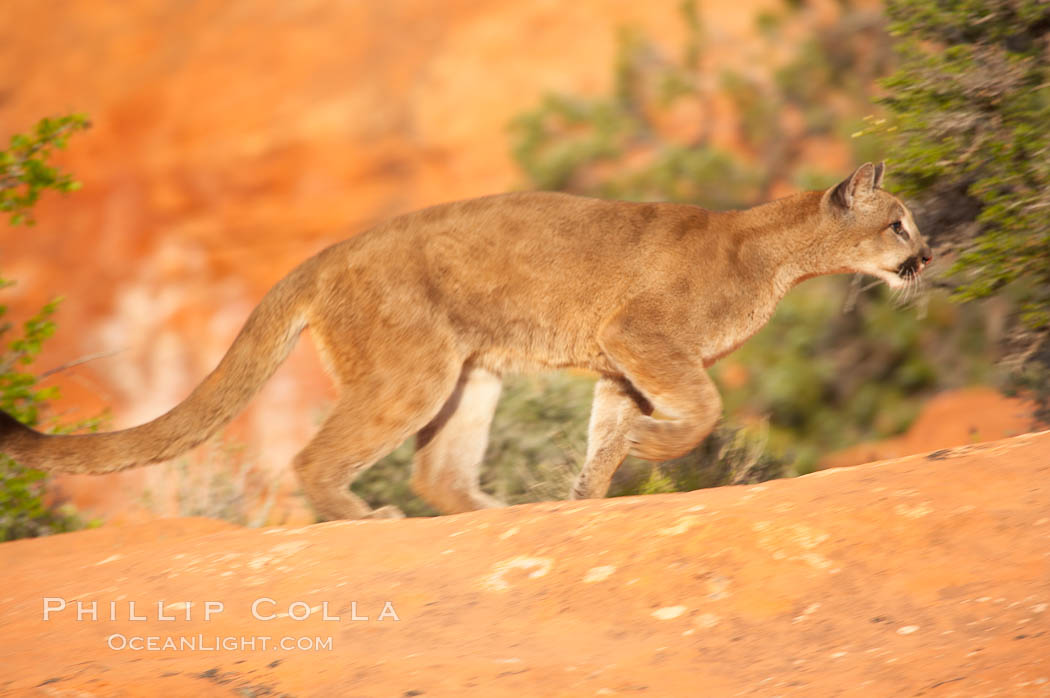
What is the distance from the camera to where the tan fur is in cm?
527

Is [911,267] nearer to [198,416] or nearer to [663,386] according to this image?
[663,386]

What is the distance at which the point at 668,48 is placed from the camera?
53.2ft

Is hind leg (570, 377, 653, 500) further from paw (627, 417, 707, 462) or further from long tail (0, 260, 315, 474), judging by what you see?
long tail (0, 260, 315, 474)

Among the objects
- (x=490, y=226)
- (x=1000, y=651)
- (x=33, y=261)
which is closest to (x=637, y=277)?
(x=490, y=226)

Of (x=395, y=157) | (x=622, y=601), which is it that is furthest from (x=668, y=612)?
(x=395, y=157)

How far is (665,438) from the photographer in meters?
5.20

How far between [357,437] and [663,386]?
1.45 metres

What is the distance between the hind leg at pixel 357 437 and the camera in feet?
17.3

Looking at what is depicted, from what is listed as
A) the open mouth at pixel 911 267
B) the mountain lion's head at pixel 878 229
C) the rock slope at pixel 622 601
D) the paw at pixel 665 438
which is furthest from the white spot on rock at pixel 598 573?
the open mouth at pixel 911 267

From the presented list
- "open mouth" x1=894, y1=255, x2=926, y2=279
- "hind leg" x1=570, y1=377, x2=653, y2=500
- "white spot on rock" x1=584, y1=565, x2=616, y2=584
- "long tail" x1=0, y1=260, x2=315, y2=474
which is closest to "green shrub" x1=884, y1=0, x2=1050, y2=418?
"open mouth" x1=894, y1=255, x2=926, y2=279

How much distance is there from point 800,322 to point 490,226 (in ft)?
27.7

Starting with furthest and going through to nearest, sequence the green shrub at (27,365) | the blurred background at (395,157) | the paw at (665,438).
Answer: the blurred background at (395,157)
the green shrub at (27,365)
the paw at (665,438)

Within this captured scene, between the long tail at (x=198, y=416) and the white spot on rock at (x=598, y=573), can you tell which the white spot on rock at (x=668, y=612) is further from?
the long tail at (x=198, y=416)

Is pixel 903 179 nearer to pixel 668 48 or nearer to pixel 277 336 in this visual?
pixel 277 336
